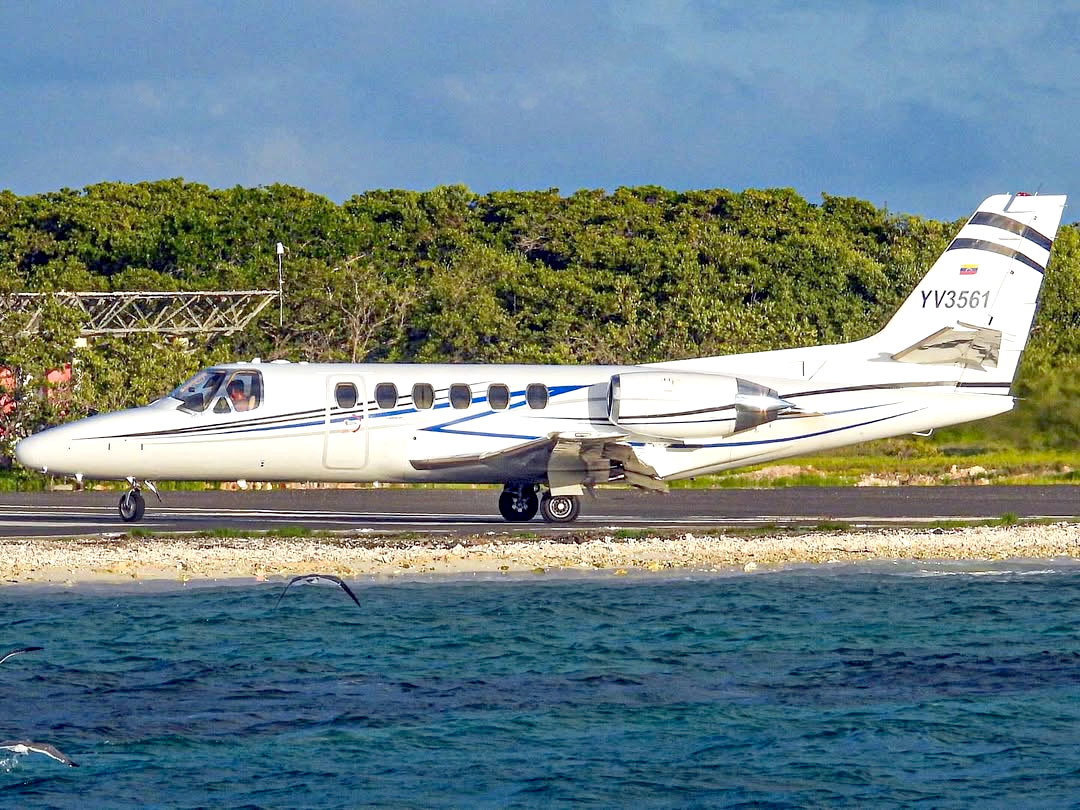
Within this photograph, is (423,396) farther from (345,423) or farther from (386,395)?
(345,423)

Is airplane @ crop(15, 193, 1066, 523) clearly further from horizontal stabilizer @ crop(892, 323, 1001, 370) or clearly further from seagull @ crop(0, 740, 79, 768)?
seagull @ crop(0, 740, 79, 768)

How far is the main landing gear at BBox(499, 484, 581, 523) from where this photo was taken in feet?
97.4

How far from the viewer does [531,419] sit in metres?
28.9

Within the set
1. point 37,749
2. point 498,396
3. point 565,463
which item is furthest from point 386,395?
point 37,749

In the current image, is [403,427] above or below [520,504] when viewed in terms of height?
above

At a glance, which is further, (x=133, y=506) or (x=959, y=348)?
(x=959, y=348)

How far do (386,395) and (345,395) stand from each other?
27.3 inches

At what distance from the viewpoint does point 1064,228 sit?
85312 millimetres

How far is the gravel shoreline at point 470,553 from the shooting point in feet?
76.8

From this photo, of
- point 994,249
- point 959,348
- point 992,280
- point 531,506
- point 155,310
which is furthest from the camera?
point 155,310

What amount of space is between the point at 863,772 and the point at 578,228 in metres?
64.3

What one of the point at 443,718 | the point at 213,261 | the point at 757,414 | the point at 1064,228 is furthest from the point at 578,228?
the point at 443,718

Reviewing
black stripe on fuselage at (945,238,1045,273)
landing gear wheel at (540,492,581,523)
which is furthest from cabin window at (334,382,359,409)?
black stripe on fuselage at (945,238,1045,273)

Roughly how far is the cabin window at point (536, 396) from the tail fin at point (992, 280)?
6387 mm
